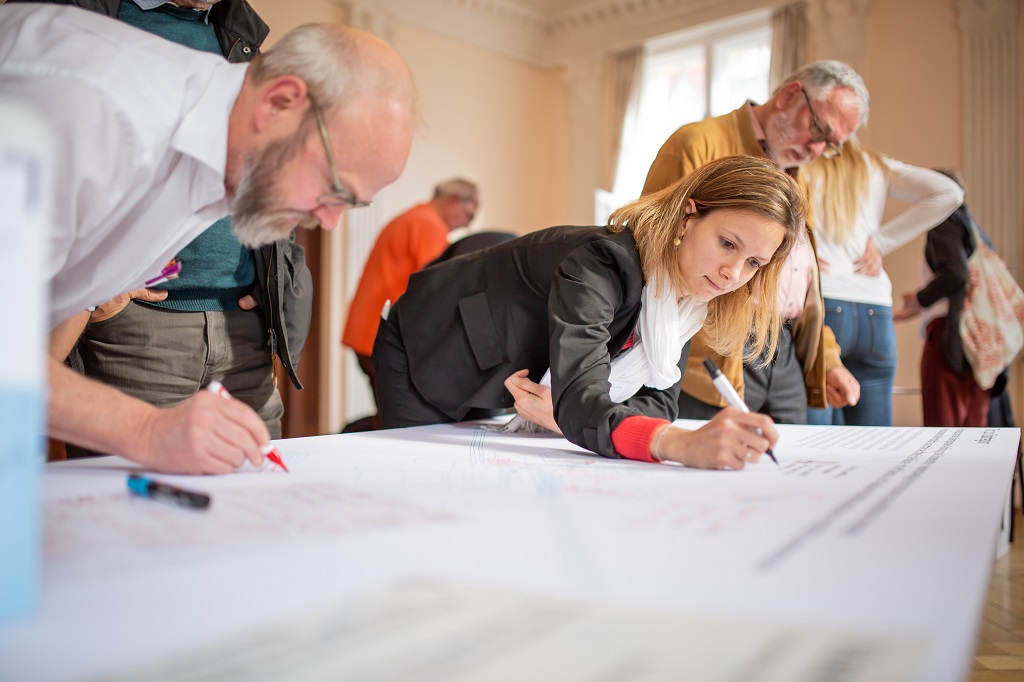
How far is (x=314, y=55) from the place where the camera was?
42.1 inches

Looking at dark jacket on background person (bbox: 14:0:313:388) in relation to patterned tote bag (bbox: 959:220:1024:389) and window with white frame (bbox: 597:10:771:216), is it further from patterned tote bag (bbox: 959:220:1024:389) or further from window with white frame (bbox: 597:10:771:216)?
window with white frame (bbox: 597:10:771:216)

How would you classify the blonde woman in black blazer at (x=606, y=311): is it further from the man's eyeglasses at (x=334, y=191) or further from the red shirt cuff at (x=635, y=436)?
the man's eyeglasses at (x=334, y=191)

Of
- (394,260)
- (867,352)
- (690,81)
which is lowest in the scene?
(867,352)

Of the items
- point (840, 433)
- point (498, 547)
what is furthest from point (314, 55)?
point (840, 433)

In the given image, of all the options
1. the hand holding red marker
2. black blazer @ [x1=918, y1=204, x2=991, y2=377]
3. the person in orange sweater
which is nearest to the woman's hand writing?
the hand holding red marker

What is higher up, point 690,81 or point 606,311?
point 690,81

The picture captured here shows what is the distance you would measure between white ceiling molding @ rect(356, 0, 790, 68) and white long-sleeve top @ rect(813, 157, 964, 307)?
12.7 feet

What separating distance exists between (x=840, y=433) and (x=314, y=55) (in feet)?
4.09

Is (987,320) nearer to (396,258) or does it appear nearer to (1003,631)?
(1003,631)

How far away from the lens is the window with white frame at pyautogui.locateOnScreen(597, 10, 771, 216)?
20.9 ft

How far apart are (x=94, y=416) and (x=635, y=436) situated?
0.73 m

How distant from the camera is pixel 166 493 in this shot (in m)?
0.82

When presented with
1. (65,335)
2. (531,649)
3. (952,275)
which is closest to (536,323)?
(65,335)

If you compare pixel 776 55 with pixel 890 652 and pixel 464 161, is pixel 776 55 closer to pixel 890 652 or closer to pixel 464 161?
pixel 464 161
